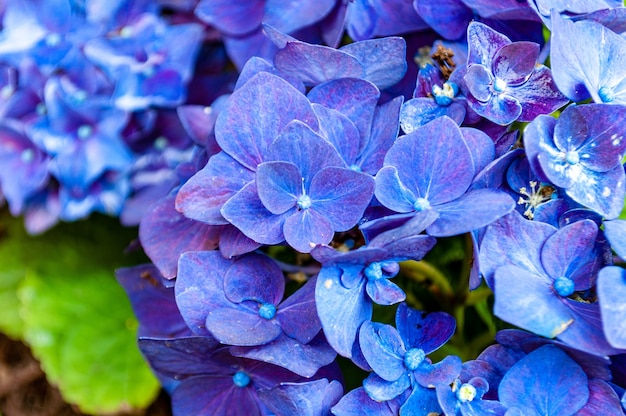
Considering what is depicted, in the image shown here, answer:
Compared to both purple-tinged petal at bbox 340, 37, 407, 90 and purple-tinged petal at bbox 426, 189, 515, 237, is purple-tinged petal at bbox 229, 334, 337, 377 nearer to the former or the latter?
purple-tinged petal at bbox 426, 189, 515, 237

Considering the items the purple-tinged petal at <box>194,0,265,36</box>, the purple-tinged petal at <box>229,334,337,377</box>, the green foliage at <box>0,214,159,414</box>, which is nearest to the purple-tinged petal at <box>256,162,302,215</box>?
the purple-tinged petal at <box>229,334,337,377</box>

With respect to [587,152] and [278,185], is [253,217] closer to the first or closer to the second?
[278,185]

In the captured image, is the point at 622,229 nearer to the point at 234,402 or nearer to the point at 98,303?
the point at 234,402

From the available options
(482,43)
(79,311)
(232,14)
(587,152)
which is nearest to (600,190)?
(587,152)

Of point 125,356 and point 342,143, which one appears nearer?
point 342,143

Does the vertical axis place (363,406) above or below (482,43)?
below

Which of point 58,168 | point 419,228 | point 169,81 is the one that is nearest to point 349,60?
point 419,228
